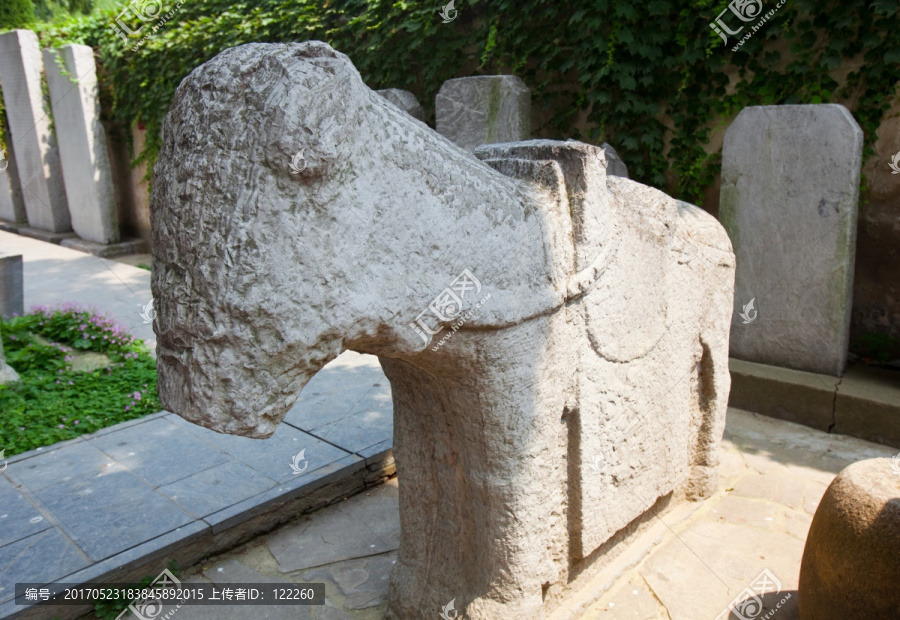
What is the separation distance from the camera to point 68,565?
7.70 ft

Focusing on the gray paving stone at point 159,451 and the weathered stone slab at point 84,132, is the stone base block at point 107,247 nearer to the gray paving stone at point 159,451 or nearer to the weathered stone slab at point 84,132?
the weathered stone slab at point 84,132

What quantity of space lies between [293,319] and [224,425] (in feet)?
0.85

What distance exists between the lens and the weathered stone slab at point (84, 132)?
8531 millimetres

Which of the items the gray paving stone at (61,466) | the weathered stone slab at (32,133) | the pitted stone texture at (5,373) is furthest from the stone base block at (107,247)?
the gray paving stone at (61,466)

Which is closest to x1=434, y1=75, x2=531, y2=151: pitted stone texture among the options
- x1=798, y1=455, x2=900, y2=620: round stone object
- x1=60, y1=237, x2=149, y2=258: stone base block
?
x1=798, y1=455, x2=900, y2=620: round stone object

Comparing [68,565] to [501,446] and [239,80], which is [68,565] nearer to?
[501,446]

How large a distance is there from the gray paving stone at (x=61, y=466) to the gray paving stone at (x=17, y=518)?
87 millimetres

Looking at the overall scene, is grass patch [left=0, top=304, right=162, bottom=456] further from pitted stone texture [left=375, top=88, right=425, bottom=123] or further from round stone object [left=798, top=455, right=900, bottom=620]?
round stone object [left=798, top=455, right=900, bottom=620]

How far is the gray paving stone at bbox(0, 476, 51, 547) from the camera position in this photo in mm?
2541

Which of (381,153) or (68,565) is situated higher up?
(381,153)

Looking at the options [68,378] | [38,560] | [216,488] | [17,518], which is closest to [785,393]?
[216,488]

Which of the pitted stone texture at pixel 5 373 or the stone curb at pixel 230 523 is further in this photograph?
the pitted stone texture at pixel 5 373

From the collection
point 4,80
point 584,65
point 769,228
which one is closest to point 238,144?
point 769,228

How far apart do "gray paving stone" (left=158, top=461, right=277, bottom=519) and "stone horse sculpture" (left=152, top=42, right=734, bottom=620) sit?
911 mm
